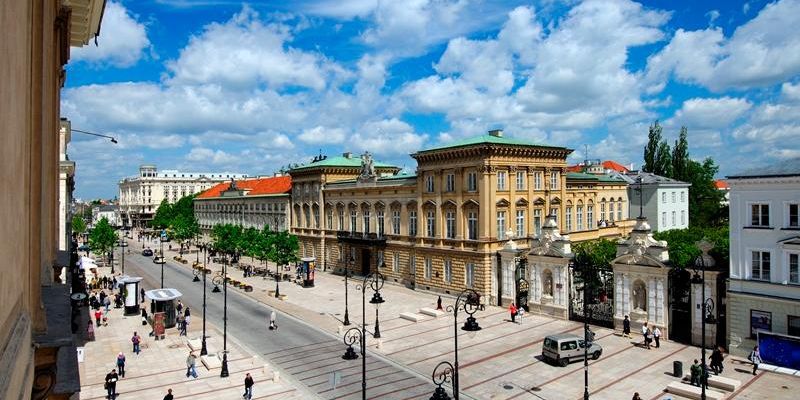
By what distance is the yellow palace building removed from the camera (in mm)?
48500

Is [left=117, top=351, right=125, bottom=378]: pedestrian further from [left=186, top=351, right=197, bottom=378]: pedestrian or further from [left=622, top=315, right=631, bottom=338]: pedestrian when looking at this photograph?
[left=622, top=315, right=631, bottom=338]: pedestrian

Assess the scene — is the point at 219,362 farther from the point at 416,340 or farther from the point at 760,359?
the point at 760,359

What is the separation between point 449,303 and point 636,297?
16.5m

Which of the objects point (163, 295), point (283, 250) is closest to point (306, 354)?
point (163, 295)

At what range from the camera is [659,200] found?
244ft

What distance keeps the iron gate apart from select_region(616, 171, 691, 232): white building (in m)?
31.6

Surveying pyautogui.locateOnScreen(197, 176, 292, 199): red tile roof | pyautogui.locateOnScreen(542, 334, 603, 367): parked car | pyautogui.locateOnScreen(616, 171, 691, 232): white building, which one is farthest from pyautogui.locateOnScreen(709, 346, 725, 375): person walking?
pyautogui.locateOnScreen(197, 176, 292, 199): red tile roof

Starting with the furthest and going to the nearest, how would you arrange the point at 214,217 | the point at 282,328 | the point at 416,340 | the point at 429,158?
the point at 214,217 < the point at 429,158 < the point at 282,328 < the point at 416,340

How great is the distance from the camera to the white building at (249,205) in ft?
272

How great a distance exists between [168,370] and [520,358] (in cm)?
2042

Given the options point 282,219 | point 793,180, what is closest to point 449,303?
point 793,180

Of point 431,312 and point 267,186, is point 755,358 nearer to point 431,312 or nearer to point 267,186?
point 431,312

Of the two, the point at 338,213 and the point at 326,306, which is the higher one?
the point at 338,213

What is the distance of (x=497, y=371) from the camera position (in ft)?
100
